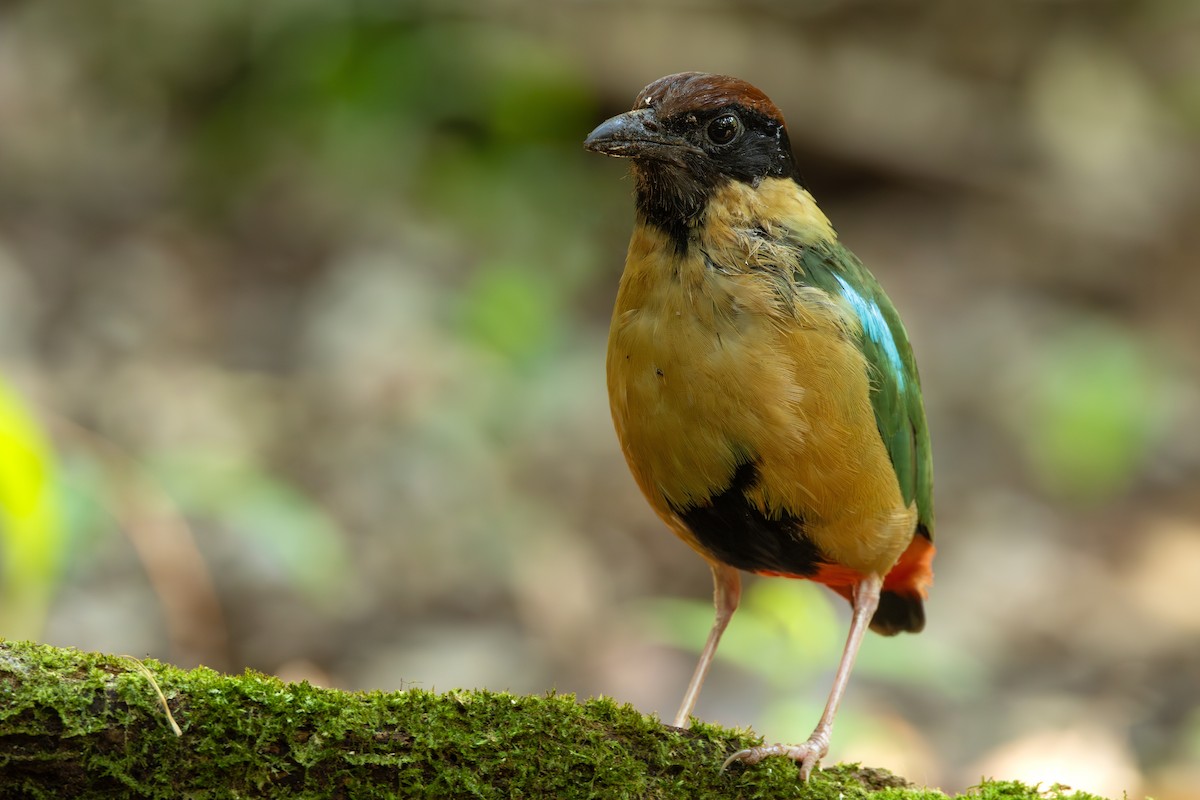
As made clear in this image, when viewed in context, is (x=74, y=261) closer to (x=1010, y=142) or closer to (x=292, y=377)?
(x=292, y=377)

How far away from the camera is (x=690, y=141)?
3.90 m

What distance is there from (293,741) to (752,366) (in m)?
1.52

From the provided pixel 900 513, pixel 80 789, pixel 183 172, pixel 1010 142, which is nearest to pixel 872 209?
pixel 1010 142

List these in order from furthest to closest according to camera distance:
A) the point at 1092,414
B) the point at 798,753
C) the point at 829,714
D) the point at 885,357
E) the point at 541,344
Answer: the point at 541,344 → the point at 1092,414 → the point at 885,357 → the point at 829,714 → the point at 798,753

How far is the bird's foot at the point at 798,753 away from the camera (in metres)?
3.26

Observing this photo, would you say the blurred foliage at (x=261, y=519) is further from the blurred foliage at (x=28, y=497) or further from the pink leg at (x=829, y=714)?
the pink leg at (x=829, y=714)

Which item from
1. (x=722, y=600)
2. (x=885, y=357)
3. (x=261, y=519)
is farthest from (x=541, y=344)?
(x=885, y=357)

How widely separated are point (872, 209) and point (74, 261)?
6308 mm

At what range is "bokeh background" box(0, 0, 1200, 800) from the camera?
6.67 m

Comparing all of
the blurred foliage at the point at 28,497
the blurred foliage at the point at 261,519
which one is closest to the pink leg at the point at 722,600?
the blurred foliage at the point at 28,497

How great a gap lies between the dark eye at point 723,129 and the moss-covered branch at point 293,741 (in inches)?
68.1

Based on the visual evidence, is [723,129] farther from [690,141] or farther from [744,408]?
[744,408]

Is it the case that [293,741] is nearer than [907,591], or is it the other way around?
[293,741]

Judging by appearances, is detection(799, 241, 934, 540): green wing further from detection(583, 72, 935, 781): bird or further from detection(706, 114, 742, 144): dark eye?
detection(706, 114, 742, 144): dark eye
